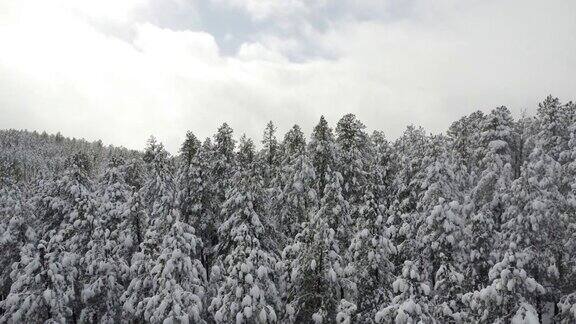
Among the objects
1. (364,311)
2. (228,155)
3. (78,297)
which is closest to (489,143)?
(364,311)

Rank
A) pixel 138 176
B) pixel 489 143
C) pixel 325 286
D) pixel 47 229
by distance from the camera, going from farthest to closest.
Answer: pixel 138 176, pixel 47 229, pixel 489 143, pixel 325 286

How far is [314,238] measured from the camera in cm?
2367

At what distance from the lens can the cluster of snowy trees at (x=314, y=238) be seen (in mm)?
22844

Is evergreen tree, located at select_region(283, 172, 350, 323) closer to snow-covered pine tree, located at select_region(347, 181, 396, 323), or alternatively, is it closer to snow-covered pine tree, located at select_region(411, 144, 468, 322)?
snow-covered pine tree, located at select_region(347, 181, 396, 323)

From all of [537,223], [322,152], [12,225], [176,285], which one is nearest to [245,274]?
[176,285]

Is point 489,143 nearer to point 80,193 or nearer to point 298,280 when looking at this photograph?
point 298,280

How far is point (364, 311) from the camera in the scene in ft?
83.8

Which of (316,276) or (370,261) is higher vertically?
(370,261)

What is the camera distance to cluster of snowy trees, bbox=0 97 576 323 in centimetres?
2284

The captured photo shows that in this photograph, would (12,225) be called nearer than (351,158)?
No

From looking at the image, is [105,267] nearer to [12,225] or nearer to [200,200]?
[200,200]

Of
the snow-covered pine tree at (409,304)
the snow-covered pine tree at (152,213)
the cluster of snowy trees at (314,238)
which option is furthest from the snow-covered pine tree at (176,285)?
the snow-covered pine tree at (409,304)

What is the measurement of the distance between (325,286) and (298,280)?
1621 millimetres

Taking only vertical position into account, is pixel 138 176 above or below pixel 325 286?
above
